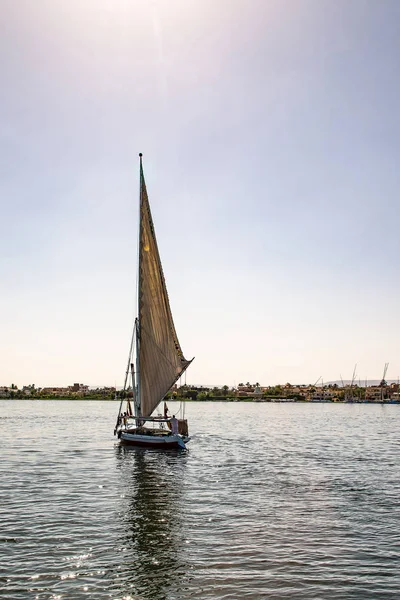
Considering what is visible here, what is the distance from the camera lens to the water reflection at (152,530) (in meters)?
15.9

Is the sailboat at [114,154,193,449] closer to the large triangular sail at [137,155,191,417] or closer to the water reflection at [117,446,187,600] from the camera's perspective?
the large triangular sail at [137,155,191,417]

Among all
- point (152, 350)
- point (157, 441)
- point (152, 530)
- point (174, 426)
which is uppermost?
point (152, 350)

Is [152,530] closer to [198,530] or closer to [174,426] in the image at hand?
[198,530]

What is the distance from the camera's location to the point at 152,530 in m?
21.8

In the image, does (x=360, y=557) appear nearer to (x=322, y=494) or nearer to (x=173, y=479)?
(x=322, y=494)

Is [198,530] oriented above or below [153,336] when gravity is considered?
below

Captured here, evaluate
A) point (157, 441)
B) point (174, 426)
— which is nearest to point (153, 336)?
point (174, 426)

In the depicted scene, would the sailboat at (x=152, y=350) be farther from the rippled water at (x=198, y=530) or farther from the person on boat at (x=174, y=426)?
the rippled water at (x=198, y=530)

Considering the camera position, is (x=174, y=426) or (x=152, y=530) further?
(x=174, y=426)

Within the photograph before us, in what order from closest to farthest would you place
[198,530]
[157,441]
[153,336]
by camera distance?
[198,530] → [157,441] → [153,336]

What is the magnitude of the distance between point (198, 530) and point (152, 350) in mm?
30180

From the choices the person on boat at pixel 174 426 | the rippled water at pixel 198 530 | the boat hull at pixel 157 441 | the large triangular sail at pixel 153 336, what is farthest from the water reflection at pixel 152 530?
the large triangular sail at pixel 153 336

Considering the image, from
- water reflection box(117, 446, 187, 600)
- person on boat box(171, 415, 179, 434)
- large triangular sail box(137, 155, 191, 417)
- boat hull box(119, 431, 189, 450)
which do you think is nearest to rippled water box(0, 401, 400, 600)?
water reflection box(117, 446, 187, 600)

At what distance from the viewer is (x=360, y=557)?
18438 millimetres
